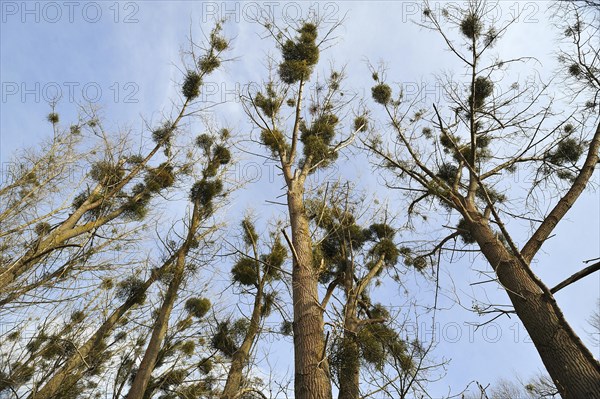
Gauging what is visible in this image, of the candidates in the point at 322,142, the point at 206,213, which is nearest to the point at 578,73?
the point at 322,142

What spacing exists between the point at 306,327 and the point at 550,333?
7.72 feet

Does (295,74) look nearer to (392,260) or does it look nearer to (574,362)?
(392,260)

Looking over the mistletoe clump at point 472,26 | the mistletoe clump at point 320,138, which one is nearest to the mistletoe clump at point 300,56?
the mistletoe clump at point 320,138

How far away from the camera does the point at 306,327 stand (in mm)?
4266

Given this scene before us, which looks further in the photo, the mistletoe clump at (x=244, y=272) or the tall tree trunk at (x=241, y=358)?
the mistletoe clump at (x=244, y=272)

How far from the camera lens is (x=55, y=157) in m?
8.74

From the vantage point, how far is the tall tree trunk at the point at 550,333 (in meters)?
3.37

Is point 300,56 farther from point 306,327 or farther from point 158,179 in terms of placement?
point 306,327

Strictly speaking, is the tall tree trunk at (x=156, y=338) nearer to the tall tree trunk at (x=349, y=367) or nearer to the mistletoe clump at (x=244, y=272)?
the mistletoe clump at (x=244, y=272)

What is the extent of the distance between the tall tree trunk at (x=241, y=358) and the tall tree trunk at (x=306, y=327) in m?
2.23

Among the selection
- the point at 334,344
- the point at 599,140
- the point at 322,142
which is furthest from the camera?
the point at 322,142

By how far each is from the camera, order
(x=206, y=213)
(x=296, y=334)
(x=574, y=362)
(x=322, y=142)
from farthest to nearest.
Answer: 1. (x=206, y=213)
2. (x=322, y=142)
3. (x=296, y=334)
4. (x=574, y=362)

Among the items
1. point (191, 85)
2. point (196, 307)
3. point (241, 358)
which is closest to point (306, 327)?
point (241, 358)

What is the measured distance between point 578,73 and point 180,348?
9516 millimetres
